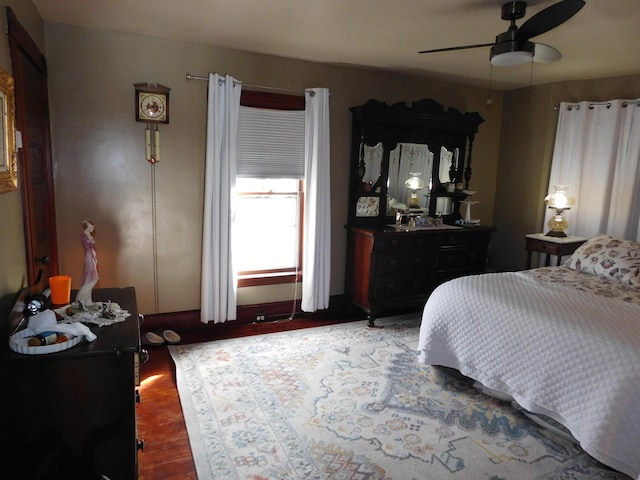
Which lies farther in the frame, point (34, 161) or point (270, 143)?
point (270, 143)

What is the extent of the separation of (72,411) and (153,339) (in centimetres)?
195

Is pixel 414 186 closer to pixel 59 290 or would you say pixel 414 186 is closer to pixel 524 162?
pixel 524 162

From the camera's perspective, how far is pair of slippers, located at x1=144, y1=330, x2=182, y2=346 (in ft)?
11.3

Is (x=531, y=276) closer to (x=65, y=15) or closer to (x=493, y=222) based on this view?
(x=493, y=222)

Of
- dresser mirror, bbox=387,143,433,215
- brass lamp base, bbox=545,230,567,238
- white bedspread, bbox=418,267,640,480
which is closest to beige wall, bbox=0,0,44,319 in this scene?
white bedspread, bbox=418,267,640,480

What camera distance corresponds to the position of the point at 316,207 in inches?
159

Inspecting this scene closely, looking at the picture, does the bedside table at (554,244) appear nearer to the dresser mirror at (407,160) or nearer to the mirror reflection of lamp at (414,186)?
the dresser mirror at (407,160)

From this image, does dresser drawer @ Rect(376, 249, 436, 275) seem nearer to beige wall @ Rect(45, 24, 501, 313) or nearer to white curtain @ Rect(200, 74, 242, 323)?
beige wall @ Rect(45, 24, 501, 313)

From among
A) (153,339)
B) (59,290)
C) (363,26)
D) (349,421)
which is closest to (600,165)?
(363,26)

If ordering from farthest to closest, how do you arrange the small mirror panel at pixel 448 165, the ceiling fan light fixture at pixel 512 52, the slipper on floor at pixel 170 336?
the small mirror panel at pixel 448 165, the slipper on floor at pixel 170 336, the ceiling fan light fixture at pixel 512 52

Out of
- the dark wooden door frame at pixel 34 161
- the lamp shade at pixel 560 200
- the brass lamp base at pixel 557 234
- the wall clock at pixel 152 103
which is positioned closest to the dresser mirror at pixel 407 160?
the lamp shade at pixel 560 200

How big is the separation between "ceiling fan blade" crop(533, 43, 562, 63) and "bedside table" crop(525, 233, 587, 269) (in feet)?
7.25

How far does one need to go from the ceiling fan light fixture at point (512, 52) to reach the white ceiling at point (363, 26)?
0.83 ft

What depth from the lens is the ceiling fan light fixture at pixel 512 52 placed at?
2359 millimetres
